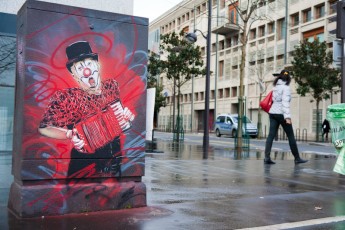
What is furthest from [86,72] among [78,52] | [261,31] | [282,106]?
[261,31]

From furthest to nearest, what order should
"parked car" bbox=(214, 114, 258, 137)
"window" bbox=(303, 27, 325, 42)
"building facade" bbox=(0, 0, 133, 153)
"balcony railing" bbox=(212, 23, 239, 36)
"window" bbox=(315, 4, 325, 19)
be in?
1. "balcony railing" bbox=(212, 23, 239, 36)
2. "window" bbox=(315, 4, 325, 19)
3. "window" bbox=(303, 27, 325, 42)
4. "parked car" bbox=(214, 114, 258, 137)
5. "building facade" bbox=(0, 0, 133, 153)

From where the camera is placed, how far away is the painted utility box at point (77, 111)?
4.76 metres

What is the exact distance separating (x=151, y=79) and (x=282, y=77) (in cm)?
1911

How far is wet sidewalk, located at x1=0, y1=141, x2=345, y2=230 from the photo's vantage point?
4711 millimetres

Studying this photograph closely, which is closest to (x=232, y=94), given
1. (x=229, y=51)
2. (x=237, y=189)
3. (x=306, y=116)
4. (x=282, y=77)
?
(x=229, y=51)

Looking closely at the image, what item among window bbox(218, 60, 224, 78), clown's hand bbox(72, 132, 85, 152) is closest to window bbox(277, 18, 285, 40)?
window bbox(218, 60, 224, 78)

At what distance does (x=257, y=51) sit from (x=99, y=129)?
135 feet

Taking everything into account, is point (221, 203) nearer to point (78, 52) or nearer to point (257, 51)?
point (78, 52)

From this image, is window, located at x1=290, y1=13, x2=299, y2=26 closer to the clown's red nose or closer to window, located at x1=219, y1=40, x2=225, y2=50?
window, located at x1=219, y1=40, x2=225, y2=50

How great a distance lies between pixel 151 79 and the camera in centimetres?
2905

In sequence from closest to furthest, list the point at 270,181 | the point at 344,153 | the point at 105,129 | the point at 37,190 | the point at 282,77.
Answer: the point at 37,190 < the point at 105,129 < the point at 344,153 < the point at 270,181 < the point at 282,77

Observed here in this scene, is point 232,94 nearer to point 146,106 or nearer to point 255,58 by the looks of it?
point 255,58

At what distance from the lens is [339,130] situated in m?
6.18

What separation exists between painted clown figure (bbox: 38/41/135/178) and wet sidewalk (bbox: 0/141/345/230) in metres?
0.58
